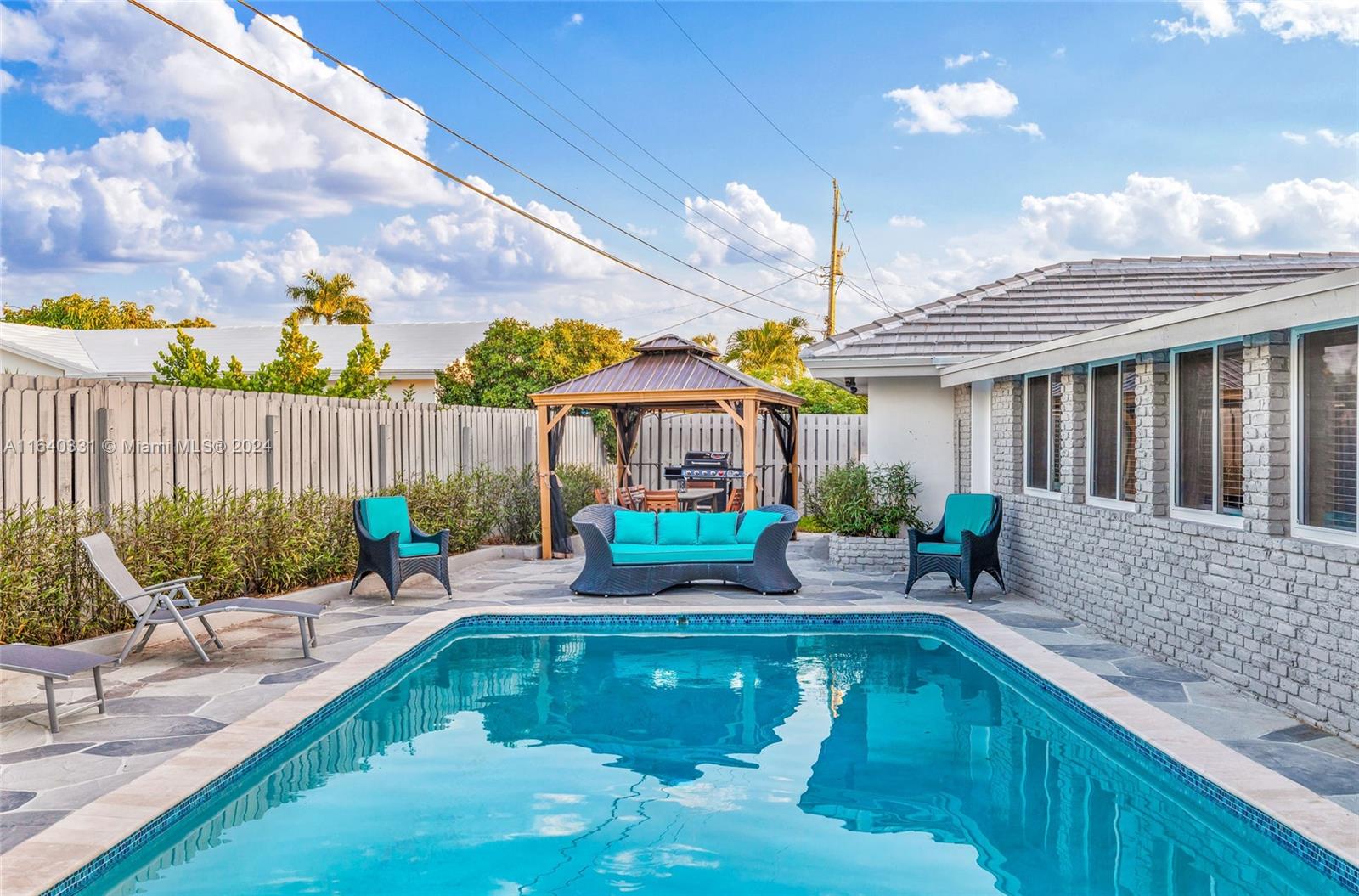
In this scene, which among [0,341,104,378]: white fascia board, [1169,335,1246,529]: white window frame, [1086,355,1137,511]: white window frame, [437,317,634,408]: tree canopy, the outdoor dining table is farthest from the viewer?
[437,317,634,408]: tree canopy

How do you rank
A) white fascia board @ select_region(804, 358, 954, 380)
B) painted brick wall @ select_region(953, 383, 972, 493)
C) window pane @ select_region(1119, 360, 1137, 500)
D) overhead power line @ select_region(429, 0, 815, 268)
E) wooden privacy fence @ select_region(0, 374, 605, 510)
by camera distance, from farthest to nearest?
overhead power line @ select_region(429, 0, 815, 268) < painted brick wall @ select_region(953, 383, 972, 493) < white fascia board @ select_region(804, 358, 954, 380) < window pane @ select_region(1119, 360, 1137, 500) < wooden privacy fence @ select_region(0, 374, 605, 510)

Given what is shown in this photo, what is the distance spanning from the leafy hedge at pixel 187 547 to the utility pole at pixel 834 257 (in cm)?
2045

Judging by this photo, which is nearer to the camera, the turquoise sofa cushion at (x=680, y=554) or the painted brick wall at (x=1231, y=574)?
the painted brick wall at (x=1231, y=574)

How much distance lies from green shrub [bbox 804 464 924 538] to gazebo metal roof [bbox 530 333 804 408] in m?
1.85

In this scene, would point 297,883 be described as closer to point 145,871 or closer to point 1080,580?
point 145,871

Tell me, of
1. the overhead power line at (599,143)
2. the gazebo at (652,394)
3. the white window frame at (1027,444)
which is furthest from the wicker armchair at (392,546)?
the overhead power line at (599,143)

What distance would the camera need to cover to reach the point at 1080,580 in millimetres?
8492

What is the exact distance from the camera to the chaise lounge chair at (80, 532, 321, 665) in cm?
662

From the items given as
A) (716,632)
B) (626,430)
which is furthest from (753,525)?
(626,430)

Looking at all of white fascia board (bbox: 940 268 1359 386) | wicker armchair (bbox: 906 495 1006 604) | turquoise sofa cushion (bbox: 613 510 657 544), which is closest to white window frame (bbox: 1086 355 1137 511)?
white fascia board (bbox: 940 268 1359 386)

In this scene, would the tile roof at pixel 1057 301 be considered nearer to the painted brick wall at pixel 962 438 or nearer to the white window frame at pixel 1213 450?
the painted brick wall at pixel 962 438

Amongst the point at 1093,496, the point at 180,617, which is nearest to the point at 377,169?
the point at 180,617

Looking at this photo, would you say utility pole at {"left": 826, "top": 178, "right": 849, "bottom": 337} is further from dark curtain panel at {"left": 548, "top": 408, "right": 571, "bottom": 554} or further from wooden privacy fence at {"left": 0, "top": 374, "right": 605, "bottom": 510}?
wooden privacy fence at {"left": 0, "top": 374, "right": 605, "bottom": 510}

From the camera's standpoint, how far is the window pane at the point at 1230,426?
620 centimetres
